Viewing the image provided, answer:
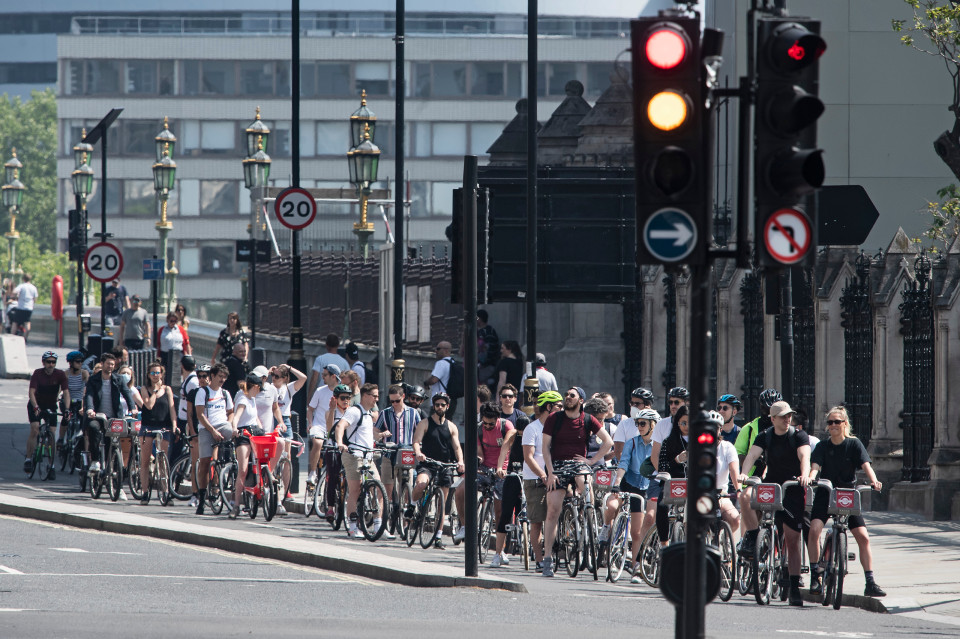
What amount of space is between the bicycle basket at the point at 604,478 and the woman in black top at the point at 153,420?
7830mm

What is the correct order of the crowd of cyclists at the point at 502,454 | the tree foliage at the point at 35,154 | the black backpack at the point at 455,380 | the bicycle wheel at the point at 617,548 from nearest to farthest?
the crowd of cyclists at the point at 502,454 → the bicycle wheel at the point at 617,548 → the black backpack at the point at 455,380 → the tree foliage at the point at 35,154

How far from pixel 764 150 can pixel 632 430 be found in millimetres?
7728

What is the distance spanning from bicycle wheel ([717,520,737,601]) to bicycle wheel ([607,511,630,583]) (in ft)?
4.10

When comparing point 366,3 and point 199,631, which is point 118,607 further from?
point 366,3

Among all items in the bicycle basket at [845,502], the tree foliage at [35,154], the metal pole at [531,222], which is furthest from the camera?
the tree foliage at [35,154]

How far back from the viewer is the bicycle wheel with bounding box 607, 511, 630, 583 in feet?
49.4

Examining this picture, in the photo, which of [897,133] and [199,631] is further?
[897,133]

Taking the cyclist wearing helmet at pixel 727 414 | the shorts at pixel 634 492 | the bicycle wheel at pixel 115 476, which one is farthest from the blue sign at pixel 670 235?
the bicycle wheel at pixel 115 476

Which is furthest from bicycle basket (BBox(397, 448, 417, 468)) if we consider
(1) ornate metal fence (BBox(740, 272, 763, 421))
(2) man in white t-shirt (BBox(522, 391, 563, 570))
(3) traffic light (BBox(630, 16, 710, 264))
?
(3) traffic light (BBox(630, 16, 710, 264))

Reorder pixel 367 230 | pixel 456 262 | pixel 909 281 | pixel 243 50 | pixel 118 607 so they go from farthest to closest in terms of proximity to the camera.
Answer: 1. pixel 243 50
2. pixel 367 230
3. pixel 909 281
4. pixel 456 262
5. pixel 118 607

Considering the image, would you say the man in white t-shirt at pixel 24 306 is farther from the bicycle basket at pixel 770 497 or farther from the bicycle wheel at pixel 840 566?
the bicycle wheel at pixel 840 566

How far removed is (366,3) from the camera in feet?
303

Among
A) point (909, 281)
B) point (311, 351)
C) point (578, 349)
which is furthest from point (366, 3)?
point (909, 281)

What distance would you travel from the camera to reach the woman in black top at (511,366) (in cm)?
2292
